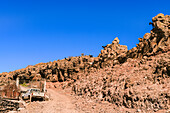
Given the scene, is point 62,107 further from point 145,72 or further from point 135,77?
point 145,72

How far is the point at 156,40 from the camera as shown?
91.6 ft

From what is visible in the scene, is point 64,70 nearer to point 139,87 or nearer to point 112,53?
point 112,53

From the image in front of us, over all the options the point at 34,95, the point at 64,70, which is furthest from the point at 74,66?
the point at 34,95

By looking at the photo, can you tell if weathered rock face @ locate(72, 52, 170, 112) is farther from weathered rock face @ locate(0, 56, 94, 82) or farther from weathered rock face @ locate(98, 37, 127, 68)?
weathered rock face @ locate(0, 56, 94, 82)

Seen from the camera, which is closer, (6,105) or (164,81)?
(164,81)

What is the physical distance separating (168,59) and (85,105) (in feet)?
34.2

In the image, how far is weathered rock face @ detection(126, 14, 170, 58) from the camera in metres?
26.4

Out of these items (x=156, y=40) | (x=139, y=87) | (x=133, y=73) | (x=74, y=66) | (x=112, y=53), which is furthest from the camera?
(x=74, y=66)

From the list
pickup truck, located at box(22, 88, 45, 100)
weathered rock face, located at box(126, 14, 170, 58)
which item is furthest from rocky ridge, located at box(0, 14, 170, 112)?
pickup truck, located at box(22, 88, 45, 100)

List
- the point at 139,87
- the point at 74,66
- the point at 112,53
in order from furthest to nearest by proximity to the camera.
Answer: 1. the point at 74,66
2. the point at 112,53
3. the point at 139,87

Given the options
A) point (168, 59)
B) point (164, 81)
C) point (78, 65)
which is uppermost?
point (78, 65)

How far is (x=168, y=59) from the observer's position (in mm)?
21641

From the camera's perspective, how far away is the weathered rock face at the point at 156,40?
26375 millimetres

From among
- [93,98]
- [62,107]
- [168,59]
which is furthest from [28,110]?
[168,59]
